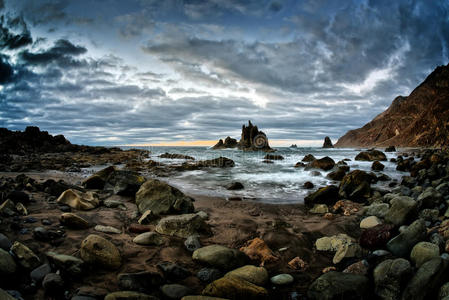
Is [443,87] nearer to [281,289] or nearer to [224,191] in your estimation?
[224,191]

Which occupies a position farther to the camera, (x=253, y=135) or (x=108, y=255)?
(x=253, y=135)

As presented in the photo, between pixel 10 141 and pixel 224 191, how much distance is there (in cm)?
3920

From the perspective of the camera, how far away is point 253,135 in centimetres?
7544

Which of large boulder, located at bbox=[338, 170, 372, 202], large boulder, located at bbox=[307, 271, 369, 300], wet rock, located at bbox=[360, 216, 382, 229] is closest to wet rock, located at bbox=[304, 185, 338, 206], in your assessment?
large boulder, located at bbox=[338, 170, 372, 202]

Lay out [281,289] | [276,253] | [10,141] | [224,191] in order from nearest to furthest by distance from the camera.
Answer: [281,289] → [276,253] → [224,191] → [10,141]

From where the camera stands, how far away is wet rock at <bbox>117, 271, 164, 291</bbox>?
96.2 inches

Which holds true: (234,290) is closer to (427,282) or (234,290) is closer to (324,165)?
(427,282)

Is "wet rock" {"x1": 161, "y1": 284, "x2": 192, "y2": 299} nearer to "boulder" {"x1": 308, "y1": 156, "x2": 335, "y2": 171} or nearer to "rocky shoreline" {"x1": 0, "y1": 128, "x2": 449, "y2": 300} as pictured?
"rocky shoreline" {"x1": 0, "y1": 128, "x2": 449, "y2": 300}

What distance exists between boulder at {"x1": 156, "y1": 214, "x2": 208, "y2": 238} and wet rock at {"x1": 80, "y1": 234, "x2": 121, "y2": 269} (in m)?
1.26

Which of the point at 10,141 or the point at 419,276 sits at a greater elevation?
the point at 10,141

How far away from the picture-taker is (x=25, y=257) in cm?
256

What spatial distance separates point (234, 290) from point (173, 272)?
34.5 inches

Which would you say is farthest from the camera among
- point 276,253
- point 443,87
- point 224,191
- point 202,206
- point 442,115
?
point 443,87

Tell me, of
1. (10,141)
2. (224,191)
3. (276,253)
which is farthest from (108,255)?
(10,141)
